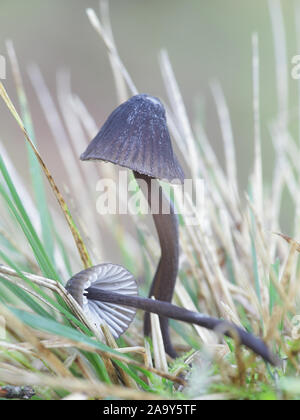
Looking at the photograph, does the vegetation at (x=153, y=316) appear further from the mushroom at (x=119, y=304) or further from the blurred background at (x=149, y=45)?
the blurred background at (x=149, y=45)

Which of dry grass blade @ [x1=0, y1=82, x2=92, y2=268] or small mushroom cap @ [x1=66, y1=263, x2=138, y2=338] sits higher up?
dry grass blade @ [x1=0, y1=82, x2=92, y2=268]

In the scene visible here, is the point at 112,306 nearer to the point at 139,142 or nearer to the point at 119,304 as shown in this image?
the point at 119,304

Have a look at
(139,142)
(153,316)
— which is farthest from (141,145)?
(153,316)

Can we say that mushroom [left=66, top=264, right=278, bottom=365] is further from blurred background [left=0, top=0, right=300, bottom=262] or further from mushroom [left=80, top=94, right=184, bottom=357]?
blurred background [left=0, top=0, right=300, bottom=262]

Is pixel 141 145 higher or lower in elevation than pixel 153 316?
higher

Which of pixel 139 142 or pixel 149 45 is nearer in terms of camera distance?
pixel 139 142

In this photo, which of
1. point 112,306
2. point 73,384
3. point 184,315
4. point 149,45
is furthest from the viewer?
point 149,45

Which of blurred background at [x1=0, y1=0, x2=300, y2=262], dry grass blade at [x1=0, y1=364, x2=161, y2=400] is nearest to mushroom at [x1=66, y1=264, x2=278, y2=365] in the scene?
dry grass blade at [x1=0, y1=364, x2=161, y2=400]

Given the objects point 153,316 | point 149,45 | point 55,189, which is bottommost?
point 153,316
